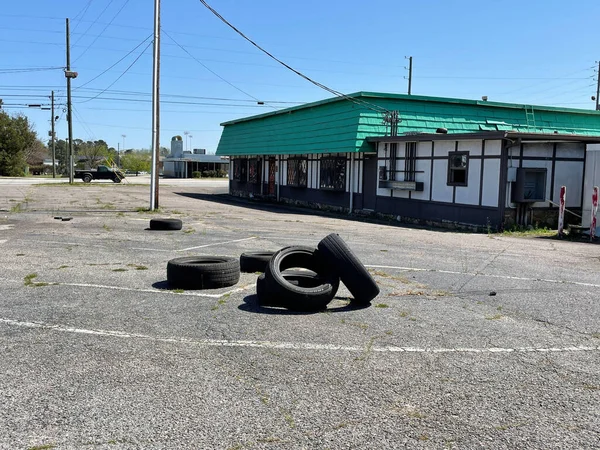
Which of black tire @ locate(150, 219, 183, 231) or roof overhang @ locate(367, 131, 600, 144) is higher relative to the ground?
roof overhang @ locate(367, 131, 600, 144)

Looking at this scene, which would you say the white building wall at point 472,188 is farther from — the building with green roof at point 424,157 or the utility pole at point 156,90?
the utility pole at point 156,90

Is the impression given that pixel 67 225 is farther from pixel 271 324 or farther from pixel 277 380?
pixel 277 380

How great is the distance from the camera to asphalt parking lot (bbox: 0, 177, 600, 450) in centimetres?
394

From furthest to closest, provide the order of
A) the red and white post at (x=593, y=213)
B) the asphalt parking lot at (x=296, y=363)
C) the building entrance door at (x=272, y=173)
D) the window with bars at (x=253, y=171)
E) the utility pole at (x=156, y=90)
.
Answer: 1. the window with bars at (x=253, y=171)
2. the building entrance door at (x=272, y=173)
3. the utility pole at (x=156, y=90)
4. the red and white post at (x=593, y=213)
5. the asphalt parking lot at (x=296, y=363)

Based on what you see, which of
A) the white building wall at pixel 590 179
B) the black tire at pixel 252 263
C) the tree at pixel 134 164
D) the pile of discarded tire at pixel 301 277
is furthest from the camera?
the tree at pixel 134 164

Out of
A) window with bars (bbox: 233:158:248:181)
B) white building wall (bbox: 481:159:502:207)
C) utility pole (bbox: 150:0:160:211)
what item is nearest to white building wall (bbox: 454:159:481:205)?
white building wall (bbox: 481:159:502:207)

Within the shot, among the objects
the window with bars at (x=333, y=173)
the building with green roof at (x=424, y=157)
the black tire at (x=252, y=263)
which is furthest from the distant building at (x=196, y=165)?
the black tire at (x=252, y=263)

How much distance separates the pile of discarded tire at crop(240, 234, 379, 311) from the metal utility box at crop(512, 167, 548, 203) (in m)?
12.0

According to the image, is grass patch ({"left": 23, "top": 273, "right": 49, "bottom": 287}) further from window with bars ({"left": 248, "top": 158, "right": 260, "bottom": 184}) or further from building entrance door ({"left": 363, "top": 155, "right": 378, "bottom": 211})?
window with bars ({"left": 248, "top": 158, "right": 260, "bottom": 184})

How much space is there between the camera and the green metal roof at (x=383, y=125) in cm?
2420

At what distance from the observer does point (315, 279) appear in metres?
7.87

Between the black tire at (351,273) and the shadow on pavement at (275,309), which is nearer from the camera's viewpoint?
the shadow on pavement at (275,309)

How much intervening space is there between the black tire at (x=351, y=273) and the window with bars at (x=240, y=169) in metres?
31.2

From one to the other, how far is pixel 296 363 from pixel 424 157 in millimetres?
17107
